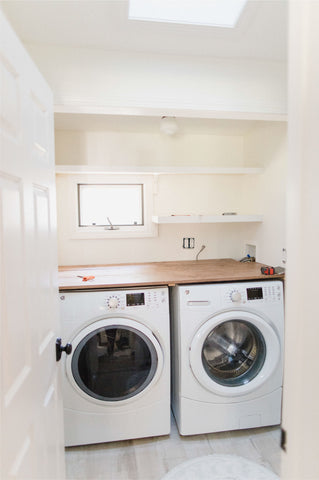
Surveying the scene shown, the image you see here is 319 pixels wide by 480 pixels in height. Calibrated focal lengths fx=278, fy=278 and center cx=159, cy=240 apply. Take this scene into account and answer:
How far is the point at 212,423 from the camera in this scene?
1.91 meters

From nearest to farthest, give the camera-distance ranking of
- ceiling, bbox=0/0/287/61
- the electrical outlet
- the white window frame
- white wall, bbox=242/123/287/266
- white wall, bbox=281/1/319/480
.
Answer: white wall, bbox=281/1/319/480
ceiling, bbox=0/0/287/61
white wall, bbox=242/123/287/266
the white window frame
the electrical outlet

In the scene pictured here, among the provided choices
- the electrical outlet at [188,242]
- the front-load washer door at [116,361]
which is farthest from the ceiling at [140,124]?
the front-load washer door at [116,361]

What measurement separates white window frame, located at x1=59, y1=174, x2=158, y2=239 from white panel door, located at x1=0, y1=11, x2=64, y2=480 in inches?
52.6

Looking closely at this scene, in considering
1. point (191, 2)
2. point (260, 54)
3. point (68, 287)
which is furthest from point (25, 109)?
point (260, 54)

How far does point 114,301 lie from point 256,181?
1.71 meters

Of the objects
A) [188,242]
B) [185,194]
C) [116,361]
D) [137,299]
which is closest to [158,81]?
[185,194]

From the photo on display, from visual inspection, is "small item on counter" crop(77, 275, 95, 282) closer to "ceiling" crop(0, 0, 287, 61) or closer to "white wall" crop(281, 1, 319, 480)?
"ceiling" crop(0, 0, 287, 61)

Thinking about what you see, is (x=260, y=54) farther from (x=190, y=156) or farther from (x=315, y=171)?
(x=315, y=171)

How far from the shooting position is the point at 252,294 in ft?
6.30

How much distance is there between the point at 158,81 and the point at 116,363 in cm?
179

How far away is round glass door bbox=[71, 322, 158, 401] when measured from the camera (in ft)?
5.85

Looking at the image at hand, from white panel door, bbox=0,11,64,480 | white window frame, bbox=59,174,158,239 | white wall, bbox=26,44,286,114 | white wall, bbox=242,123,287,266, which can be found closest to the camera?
white panel door, bbox=0,11,64,480

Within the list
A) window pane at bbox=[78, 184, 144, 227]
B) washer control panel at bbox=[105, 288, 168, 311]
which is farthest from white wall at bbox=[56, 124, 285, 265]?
washer control panel at bbox=[105, 288, 168, 311]

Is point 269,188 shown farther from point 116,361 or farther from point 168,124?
point 116,361
